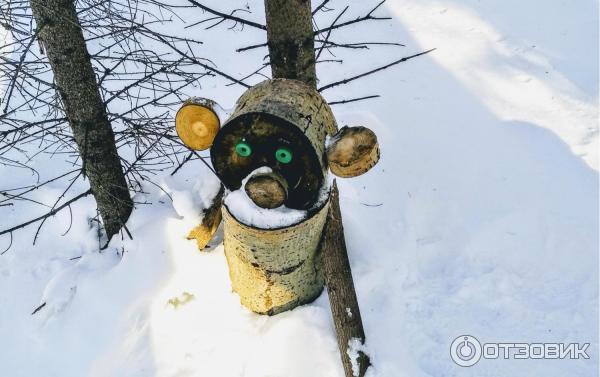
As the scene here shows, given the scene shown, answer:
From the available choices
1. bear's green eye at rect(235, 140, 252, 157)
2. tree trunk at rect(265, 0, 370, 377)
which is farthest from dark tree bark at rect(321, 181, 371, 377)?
bear's green eye at rect(235, 140, 252, 157)

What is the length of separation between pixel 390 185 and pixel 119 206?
7.07 ft

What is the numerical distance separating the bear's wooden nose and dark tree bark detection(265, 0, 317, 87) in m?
0.79

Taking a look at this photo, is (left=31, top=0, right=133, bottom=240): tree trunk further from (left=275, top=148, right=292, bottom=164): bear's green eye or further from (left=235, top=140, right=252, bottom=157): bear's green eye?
(left=275, top=148, right=292, bottom=164): bear's green eye

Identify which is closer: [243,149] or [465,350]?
[243,149]

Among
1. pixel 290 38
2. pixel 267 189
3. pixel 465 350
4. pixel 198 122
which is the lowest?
pixel 465 350

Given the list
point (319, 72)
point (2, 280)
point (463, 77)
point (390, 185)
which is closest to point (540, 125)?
point (463, 77)

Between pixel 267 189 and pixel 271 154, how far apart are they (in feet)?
0.58

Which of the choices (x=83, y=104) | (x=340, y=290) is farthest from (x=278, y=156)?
(x=83, y=104)

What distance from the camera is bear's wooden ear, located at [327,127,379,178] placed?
6.91ft

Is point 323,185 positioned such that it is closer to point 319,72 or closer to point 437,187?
point 437,187

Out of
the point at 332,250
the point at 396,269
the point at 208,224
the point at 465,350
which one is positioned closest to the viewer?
the point at 332,250

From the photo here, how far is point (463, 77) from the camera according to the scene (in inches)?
206

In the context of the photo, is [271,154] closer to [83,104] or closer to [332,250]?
[332,250]

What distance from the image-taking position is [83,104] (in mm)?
3051
